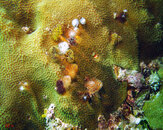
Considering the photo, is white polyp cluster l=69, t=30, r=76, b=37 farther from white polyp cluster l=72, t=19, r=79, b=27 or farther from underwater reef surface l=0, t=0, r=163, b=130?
white polyp cluster l=72, t=19, r=79, b=27

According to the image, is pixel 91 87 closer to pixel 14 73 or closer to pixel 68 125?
pixel 68 125

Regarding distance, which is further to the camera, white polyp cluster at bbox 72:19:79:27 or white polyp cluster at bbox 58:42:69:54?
white polyp cluster at bbox 72:19:79:27

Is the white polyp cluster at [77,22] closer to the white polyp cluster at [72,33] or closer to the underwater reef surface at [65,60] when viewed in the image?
the underwater reef surface at [65,60]

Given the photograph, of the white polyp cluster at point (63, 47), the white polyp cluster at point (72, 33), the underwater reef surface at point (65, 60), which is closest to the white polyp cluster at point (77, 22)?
the underwater reef surface at point (65, 60)

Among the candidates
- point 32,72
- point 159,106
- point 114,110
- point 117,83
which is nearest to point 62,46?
point 32,72

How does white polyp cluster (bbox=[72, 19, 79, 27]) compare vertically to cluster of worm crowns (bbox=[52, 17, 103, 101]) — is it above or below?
above

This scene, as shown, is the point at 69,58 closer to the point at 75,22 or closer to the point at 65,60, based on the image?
the point at 65,60

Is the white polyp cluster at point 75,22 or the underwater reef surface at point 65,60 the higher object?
the white polyp cluster at point 75,22

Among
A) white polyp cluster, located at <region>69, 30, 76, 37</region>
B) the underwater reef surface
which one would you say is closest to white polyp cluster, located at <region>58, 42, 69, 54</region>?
the underwater reef surface

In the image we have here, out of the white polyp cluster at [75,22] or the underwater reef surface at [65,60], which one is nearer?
the underwater reef surface at [65,60]
